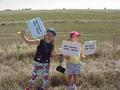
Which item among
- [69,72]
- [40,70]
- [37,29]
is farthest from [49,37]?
[69,72]

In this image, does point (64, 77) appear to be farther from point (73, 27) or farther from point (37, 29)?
point (73, 27)

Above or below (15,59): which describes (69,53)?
above

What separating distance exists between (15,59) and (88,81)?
12.5 ft

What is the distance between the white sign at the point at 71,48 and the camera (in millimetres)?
7242

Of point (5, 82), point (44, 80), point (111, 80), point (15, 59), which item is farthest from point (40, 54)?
point (15, 59)

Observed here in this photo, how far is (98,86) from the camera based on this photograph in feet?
29.4

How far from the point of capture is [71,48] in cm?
729

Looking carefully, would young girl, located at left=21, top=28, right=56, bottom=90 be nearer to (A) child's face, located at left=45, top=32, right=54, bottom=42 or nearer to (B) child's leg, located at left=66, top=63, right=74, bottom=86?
(A) child's face, located at left=45, top=32, right=54, bottom=42

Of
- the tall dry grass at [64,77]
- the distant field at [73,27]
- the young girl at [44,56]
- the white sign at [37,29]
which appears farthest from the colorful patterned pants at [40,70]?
the distant field at [73,27]

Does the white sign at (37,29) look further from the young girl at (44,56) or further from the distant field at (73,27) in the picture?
the distant field at (73,27)

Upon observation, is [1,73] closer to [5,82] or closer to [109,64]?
[5,82]

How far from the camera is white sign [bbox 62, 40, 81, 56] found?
7.24 metres

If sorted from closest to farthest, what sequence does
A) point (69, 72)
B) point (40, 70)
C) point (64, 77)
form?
point (40, 70) → point (69, 72) → point (64, 77)

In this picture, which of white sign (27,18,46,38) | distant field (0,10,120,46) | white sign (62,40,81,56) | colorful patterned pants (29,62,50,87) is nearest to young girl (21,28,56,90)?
colorful patterned pants (29,62,50,87)
